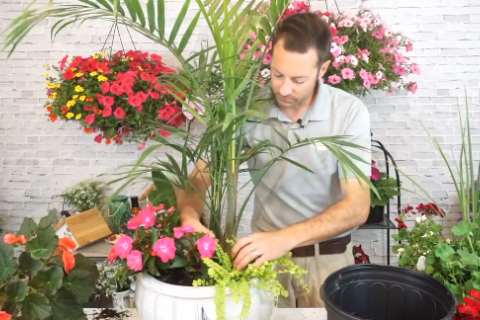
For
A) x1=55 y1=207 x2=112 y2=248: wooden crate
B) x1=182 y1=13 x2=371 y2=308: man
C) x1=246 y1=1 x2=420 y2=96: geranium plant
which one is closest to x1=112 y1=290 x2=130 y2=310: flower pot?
x1=55 y1=207 x2=112 y2=248: wooden crate

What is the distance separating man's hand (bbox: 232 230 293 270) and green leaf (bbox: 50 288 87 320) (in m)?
0.34

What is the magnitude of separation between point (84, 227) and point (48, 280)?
74.3 inches

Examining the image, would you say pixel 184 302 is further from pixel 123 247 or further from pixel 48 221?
pixel 48 221

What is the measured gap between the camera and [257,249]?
3.43ft

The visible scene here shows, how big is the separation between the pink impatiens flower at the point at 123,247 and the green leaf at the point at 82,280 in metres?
0.06

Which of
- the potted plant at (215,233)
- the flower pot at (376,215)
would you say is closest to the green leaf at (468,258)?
the potted plant at (215,233)

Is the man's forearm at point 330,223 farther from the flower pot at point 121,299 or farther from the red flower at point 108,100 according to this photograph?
the red flower at point 108,100

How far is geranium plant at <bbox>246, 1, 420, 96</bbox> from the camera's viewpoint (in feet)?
7.72

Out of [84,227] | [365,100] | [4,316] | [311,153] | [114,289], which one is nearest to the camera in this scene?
[4,316]

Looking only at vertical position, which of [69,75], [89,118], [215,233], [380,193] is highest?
[69,75]

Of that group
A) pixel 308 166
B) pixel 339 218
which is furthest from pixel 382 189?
pixel 339 218

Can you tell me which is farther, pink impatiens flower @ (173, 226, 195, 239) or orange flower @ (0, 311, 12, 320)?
pink impatiens flower @ (173, 226, 195, 239)

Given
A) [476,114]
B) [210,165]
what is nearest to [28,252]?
[210,165]

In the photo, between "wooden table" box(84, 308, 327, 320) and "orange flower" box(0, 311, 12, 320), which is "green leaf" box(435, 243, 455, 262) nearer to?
"wooden table" box(84, 308, 327, 320)
